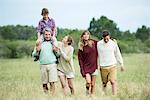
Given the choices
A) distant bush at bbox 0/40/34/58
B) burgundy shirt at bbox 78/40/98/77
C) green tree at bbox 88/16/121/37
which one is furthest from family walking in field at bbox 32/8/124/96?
green tree at bbox 88/16/121/37

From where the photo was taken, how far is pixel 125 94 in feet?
36.4

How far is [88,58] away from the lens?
482 inches

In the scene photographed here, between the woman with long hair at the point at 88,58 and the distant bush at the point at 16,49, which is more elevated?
the distant bush at the point at 16,49

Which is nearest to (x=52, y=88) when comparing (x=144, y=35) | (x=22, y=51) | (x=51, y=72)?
(x=51, y=72)

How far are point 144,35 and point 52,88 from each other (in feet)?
340

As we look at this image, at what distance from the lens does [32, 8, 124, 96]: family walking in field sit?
11734 mm

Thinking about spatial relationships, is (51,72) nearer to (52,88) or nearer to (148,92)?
(52,88)

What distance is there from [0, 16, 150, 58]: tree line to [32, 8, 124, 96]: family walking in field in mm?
49771

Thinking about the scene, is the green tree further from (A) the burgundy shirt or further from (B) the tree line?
(A) the burgundy shirt

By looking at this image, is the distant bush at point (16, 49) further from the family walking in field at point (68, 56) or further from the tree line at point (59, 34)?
the family walking in field at point (68, 56)

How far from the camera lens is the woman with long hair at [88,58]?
12164 millimetres

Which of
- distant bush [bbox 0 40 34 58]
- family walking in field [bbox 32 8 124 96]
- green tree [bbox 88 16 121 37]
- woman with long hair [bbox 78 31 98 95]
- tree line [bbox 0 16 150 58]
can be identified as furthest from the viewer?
green tree [bbox 88 16 121 37]

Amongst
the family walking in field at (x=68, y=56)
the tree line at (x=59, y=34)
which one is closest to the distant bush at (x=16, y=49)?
the tree line at (x=59, y=34)

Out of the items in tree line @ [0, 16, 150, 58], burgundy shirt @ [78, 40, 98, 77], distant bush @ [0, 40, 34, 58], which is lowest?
burgundy shirt @ [78, 40, 98, 77]
